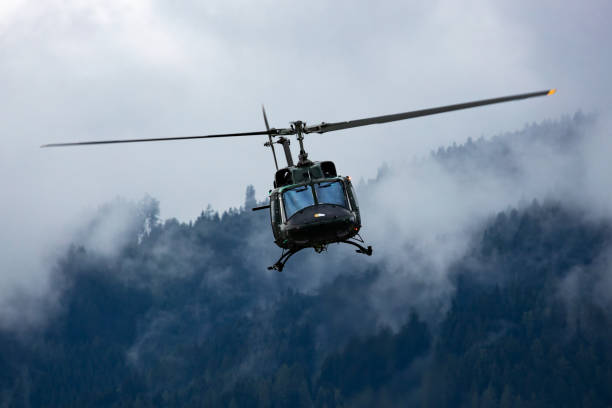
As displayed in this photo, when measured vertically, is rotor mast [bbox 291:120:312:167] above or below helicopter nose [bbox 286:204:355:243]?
above

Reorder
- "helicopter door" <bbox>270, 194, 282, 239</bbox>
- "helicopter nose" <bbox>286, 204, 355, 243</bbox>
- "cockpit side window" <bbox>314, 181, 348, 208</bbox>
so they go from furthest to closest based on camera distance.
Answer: "helicopter door" <bbox>270, 194, 282, 239</bbox> → "cockpit side window" <bbox>314, 181, 348, 208</bbox> → "helicopter nose" <bbox>286, 204, 355, 243</bbox>

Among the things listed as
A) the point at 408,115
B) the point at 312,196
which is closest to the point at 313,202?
the point at 312,196

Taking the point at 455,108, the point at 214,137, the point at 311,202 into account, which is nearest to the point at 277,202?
the point at 311,202

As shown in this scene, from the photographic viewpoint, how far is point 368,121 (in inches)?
1423

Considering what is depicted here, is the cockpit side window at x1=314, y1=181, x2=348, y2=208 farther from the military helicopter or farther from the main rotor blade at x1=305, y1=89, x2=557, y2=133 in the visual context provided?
the main rotor blade at x1=305, y1=89, x2=557, y2=133

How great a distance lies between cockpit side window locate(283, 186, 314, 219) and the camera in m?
37.8

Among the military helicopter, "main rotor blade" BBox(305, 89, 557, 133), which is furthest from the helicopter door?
"main rotor blade" BBox(305, 89, 557, 133)

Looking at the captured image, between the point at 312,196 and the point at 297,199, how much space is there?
2.48 ft

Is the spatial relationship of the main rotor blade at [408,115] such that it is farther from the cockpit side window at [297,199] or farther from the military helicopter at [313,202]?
the cockpit side window at [297,199]

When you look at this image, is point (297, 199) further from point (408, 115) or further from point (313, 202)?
point (408, 115)

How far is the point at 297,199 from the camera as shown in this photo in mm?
38094

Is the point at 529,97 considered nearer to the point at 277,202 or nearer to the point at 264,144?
the point at 277,202

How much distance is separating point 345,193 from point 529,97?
12.2 metres

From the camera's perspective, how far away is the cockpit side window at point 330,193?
124 feet
